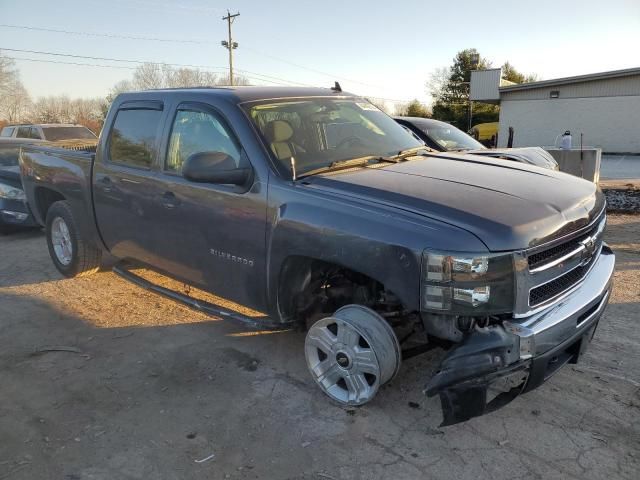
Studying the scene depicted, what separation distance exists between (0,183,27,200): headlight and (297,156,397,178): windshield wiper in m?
6.38

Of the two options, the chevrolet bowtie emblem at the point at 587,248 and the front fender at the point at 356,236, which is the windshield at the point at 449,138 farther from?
the front fender at the point at 356,236

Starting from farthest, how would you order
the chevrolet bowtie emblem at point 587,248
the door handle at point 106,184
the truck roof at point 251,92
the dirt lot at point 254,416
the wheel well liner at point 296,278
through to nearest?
1. the door handle at point 106,184
2. the truck roof at point 251,92
3. the wheel well liner at point 296,278
4. the chevrolet bowtie emblem at point 587,248
5. the dirt lot at point 254,416

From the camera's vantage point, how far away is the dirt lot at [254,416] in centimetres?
272

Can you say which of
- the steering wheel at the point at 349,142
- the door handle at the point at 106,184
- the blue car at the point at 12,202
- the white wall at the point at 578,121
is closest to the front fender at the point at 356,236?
the steering wheel at the point at 349,142

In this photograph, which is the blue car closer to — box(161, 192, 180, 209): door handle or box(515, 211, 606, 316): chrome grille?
box(161, 192, 180, 209): door handle

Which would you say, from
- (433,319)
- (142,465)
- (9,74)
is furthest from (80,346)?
(9,74)

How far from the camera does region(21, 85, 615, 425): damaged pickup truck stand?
2.60 meters

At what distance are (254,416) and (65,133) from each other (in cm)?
1266

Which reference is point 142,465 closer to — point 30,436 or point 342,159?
point 30,436

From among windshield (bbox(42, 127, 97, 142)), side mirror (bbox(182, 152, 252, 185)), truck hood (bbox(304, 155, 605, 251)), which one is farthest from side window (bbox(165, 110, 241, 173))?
windshield (bbox(42, 127, 97, 142))

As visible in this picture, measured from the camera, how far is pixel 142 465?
109 inches

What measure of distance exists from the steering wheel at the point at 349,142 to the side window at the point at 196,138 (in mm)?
767

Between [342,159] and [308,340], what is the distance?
128cm

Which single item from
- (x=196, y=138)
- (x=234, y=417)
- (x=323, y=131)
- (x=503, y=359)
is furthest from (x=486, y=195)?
(x=196, y=138)
